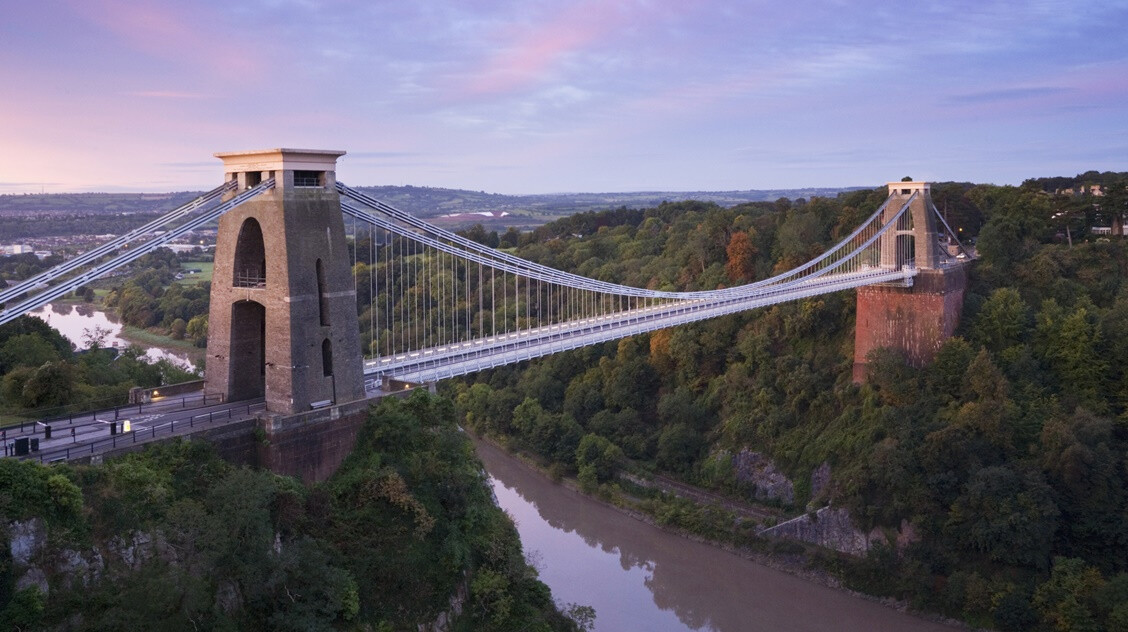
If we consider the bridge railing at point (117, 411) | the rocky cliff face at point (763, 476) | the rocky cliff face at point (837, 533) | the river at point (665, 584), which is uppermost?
the bridge railing at point (117, 411)

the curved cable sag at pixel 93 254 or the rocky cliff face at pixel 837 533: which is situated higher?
the curved cable sag at pixel 93 254

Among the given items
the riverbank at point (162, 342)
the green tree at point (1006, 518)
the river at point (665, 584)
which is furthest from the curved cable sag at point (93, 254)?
the riverbank at point (162, 342)

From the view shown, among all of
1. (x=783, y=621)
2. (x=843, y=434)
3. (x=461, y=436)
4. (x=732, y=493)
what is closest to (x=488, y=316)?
(x=732, y=493)

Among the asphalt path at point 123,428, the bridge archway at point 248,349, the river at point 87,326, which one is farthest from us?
the river at point 87,326

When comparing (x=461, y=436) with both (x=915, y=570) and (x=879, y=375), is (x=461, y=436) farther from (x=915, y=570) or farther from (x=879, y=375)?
(x=879, y=375)

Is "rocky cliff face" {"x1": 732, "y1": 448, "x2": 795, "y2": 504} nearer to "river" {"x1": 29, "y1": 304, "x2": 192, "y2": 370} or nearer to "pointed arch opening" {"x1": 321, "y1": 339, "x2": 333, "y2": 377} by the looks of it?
"pointed arch opening" {"x1": 321, "y1": 339, "x2": 333, "y2": 377}

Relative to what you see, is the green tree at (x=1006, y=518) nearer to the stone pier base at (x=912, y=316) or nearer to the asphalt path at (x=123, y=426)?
the stone pier base at (x=912, y=316)

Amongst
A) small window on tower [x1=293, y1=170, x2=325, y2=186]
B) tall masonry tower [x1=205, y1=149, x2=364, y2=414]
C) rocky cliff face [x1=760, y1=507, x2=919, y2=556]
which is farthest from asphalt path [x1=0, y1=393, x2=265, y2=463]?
rocky cliff face [x1=760, y1=507, x2=919, y2=556]
